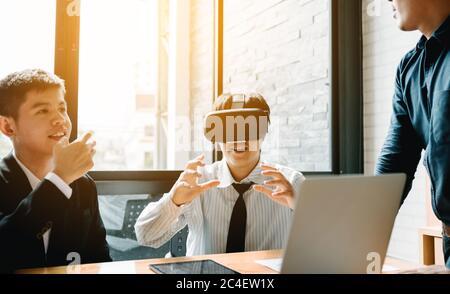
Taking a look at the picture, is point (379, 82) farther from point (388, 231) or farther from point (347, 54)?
point (388, 231)

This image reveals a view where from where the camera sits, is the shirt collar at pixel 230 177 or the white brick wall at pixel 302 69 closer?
the shirt collar at pixel 230 177

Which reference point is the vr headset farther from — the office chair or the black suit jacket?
the office chair

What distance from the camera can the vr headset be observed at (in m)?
1.83

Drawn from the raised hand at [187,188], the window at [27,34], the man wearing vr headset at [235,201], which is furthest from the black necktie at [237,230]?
the window at [27,34]

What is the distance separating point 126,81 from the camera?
19.2ft

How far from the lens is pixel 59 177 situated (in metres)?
1.39

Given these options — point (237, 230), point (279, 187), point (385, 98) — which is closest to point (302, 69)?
point (385, 98)

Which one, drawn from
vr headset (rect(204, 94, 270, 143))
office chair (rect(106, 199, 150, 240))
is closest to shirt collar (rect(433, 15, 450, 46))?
Result: vr headset (rect(204, 94, 270, 143))

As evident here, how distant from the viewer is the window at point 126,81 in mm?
4941

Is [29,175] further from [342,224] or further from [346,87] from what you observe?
[346,87]

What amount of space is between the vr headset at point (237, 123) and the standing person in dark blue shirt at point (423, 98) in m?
0.55

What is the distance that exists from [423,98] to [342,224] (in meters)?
0.93

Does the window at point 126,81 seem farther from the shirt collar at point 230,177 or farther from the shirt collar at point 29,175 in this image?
the shirt collar at point 29,175
